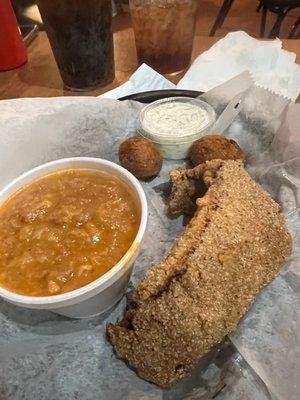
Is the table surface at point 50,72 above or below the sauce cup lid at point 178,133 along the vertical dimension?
below

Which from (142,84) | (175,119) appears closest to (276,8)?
(142,84)

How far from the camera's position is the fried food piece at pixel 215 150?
1358 millimetres

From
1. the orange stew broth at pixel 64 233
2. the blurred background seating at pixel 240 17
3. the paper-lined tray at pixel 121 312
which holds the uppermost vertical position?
the orange stew broth at pixel 64 233

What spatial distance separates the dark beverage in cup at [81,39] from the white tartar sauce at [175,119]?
0.49m

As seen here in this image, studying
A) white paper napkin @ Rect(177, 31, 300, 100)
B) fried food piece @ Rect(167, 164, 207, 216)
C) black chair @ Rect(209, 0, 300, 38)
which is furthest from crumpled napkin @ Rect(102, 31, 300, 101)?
black chair @ Rect(209, 0, 300, 38)

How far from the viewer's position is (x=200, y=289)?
36.4 inches

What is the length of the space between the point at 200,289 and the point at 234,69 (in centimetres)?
119

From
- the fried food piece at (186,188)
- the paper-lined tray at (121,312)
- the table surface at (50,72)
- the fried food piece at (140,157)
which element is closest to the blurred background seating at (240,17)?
the table surface at (50,72)

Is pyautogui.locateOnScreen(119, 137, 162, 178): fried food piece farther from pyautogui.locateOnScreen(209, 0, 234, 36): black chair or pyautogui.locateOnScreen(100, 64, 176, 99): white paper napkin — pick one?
pyautogui.locateOnScreen(209, 0, 234, 36): black chair

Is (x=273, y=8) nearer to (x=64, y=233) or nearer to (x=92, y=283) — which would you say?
(x=64, y=233)

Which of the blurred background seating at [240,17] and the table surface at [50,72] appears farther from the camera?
the blurred background seating at [240,17]

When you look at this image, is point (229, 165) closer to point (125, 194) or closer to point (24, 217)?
point (125, 194)

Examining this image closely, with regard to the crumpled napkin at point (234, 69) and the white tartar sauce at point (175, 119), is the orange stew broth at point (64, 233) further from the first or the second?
the crumpled napkin at point (234, 69)

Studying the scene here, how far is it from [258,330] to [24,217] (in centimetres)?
65
